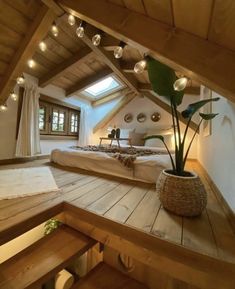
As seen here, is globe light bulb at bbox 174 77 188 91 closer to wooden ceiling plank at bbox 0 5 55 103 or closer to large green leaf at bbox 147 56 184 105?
large green leaf at bbox 147 56 184 105

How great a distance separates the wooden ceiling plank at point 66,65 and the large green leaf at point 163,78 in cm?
234

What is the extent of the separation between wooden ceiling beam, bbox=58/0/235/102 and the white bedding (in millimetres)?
1196

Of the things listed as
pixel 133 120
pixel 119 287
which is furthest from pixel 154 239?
pixel 133 120

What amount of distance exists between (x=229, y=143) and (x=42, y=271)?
5.44 ft

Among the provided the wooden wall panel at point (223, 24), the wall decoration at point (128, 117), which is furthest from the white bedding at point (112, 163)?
the wall decoration at point (128, 117)

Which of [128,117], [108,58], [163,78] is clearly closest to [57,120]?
[108,58]

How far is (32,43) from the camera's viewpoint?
2211 mm

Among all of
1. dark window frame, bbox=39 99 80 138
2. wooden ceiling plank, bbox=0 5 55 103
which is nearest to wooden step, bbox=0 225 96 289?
wooden ceiling plank, bbox=0 5 55 103

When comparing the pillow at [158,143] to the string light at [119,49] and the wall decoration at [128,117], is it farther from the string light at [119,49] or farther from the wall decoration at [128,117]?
the string light at [119,49]

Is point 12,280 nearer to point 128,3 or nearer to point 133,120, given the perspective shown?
point 128,3

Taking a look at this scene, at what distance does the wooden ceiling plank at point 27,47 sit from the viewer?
202 cm

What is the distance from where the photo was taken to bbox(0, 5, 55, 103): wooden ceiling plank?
2016 millimetres

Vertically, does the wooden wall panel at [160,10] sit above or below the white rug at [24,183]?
above

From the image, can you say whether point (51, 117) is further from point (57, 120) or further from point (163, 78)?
point (163, 78)
